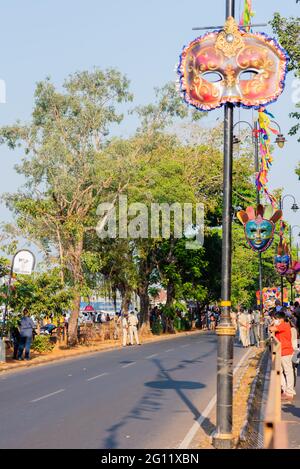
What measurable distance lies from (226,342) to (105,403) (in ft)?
19.4

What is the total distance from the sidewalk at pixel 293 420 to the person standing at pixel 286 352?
0.25 meters

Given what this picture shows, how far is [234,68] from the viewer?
12352mm

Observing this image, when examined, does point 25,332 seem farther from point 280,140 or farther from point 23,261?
point 280,140

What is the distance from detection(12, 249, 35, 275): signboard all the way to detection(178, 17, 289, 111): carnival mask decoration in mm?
17167

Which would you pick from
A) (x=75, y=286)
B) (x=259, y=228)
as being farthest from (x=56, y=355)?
(x=259, y=228)

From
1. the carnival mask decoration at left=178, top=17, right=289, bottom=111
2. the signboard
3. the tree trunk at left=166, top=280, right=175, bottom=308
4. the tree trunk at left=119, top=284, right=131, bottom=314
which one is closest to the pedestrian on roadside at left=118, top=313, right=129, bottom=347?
the tree trunk at left=119, top=284, right=131, bottom=314

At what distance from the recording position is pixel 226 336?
11.4 metres

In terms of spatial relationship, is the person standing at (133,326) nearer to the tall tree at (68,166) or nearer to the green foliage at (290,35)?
the tall tree at (68,166)

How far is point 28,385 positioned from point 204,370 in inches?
242

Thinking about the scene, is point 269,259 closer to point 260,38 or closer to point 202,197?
point 202,197

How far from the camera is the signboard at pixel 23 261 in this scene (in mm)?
28798

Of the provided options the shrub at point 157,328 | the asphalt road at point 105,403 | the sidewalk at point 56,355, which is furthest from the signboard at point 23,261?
the shrub at point 157,328

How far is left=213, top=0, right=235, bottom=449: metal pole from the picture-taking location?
439 inches

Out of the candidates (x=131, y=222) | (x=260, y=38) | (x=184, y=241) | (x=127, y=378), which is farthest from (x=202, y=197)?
(x=260, y=38)
